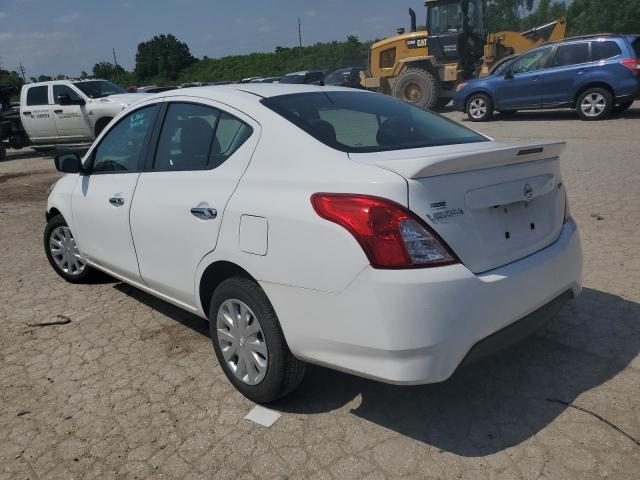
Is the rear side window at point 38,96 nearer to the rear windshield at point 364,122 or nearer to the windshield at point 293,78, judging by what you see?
the windshield at point 293,78

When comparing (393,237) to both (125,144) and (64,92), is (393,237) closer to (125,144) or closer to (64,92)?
(125,144)

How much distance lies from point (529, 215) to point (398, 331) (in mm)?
967

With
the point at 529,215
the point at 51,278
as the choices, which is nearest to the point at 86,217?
the point at 51,278

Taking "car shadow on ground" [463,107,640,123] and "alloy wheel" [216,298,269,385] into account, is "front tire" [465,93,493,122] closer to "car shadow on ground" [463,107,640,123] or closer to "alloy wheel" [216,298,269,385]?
"car shadow on ground" [463,107,640,123]

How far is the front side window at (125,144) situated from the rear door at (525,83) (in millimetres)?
11405

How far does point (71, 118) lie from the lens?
13438 mm

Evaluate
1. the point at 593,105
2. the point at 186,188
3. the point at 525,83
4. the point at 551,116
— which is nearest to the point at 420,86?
the point at 525,83

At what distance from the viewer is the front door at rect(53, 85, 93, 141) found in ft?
43.4

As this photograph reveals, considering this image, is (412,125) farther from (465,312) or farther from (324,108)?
(465,312)

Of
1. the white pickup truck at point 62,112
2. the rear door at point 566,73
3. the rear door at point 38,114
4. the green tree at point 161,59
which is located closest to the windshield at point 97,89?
the white pickup truck at point 62,112

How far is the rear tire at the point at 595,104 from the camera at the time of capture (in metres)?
11.9

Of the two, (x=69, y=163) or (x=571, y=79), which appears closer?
(x=69, y=163)

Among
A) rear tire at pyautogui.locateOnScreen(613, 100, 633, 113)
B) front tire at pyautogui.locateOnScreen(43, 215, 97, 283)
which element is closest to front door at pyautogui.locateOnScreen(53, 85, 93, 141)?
front tire at pyautogui.locateOnScreen(43, 215, 97, 283)

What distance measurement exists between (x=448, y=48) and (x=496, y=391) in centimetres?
1491
